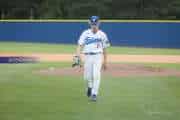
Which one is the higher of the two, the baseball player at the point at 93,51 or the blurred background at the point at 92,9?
the blurred background at the point at 92,9

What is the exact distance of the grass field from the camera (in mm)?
12728

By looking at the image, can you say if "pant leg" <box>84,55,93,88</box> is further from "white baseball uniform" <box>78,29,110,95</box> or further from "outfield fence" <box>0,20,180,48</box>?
"outfield fence" <box>0,20,180,48</box>

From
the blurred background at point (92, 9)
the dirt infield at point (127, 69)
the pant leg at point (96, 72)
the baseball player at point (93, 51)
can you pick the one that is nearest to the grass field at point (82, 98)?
the pant leg at point (96, 72)

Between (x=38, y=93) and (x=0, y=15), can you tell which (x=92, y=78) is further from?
(x=0, y=15)

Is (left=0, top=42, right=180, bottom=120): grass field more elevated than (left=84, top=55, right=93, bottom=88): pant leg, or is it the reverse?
(left=84, top=55, right=93, bottom=88): pant leg

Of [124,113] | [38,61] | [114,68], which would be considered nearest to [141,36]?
[38,61]

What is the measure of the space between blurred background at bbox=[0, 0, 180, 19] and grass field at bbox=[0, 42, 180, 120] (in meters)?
42.7

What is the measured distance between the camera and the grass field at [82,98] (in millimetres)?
12728

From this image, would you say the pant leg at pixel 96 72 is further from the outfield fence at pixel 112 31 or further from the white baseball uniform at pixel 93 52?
the outfield fence at pixel 112 31

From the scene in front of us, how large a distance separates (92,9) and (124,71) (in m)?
41.8

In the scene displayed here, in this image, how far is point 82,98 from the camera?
51.3ft

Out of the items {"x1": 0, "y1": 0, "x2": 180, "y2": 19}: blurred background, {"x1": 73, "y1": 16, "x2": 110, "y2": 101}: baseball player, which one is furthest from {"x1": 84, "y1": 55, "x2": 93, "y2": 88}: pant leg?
{"x1": 0, "y1": 0, "x2": 180, "y2": 19}: blurred background

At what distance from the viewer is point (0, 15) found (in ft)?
226

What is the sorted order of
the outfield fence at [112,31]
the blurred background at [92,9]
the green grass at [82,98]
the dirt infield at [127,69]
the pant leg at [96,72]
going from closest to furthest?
the green grass at [82,98]
the pant leg at [96,72]
the dirt infield at [127,69]
the outfield fence at [112,31]
the blurred background at [92,9]
